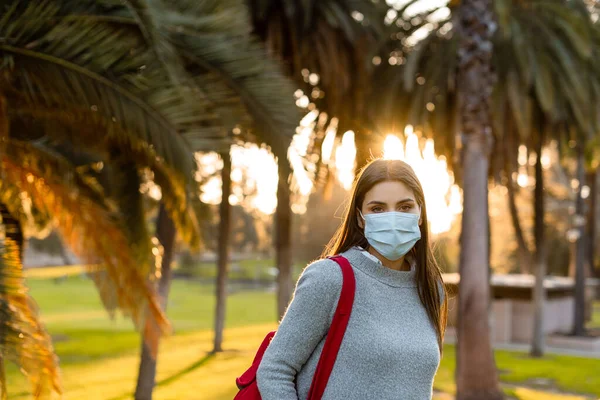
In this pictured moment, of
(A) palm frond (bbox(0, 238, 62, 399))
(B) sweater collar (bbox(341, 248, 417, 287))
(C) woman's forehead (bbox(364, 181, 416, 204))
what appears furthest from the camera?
(A) palm frond (bbox(0, 238, 62, 399))

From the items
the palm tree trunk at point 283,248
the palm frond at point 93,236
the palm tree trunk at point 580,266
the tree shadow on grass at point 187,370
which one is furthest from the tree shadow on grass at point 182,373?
the palm tree trunk at point 580,266

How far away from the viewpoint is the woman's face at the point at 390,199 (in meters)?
2.54

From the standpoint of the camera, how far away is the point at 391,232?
2.49 meters

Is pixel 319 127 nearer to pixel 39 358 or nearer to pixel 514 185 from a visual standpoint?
pixel 514 185

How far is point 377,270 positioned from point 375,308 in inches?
5.4

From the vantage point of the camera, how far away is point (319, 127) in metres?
15.6

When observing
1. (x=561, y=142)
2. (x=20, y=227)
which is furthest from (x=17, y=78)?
(x=561, y=142)

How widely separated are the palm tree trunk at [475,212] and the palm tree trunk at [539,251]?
616 centimetres

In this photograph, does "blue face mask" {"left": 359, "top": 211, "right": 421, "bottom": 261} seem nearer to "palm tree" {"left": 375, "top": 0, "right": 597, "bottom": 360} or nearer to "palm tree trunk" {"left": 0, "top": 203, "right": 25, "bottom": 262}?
"palm tree trunk" {"left": 0, "top": 203, "right": 25, "bottom": 262}

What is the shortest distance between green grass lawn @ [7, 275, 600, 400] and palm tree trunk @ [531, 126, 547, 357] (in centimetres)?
57

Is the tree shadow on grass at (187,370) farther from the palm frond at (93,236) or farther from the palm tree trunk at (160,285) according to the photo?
the palm frond at (93,236)

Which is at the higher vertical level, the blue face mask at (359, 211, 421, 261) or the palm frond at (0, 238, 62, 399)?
the blue face mask at (359, 211, 421, 261)

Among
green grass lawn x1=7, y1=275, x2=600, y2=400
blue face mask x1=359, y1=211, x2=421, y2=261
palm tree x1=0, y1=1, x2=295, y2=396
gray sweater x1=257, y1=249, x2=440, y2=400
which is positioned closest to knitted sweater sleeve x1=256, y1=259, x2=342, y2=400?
gray sweater x1=257, y1=249, x2=440, y2=400

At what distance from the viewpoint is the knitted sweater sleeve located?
2.25 m
